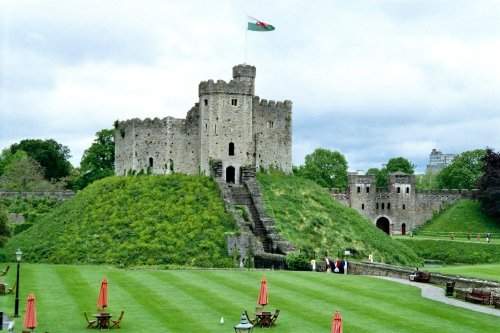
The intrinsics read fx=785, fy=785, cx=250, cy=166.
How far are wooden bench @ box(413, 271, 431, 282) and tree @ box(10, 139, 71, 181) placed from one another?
91.5 metres

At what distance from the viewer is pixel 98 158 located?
117 m

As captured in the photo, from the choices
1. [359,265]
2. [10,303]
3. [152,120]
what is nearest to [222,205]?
[152,120]

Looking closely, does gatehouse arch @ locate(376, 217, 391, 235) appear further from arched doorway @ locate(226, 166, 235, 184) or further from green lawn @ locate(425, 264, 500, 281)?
green lawn @ locate(425, 264, 500, 281)

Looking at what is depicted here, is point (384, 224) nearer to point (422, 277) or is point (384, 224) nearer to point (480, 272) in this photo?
point (480, 272)

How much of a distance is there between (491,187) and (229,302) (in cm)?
7594

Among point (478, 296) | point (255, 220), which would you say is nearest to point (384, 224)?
point (255, 220)

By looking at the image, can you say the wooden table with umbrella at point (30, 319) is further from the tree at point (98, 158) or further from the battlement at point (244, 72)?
the tree at point (98, 158)

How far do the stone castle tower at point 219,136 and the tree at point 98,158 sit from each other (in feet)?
129

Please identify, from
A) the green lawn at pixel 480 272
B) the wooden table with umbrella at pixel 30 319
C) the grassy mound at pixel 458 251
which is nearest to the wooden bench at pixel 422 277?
the green lawn at pixel 480 272

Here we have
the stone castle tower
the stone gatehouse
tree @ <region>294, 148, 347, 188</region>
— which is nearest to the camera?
the stone castle tower

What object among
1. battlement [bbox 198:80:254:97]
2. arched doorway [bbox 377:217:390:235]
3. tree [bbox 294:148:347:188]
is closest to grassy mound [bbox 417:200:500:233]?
arched doorway [bbox 377:217:390:235]

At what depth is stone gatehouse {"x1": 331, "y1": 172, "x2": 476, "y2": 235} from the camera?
11425cm

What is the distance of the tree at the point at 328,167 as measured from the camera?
140750mm

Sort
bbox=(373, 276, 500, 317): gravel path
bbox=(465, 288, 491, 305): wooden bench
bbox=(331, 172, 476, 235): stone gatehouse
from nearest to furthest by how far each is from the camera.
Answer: bbox=(373, 276, 500, 317): gravel path, bbox=(465, 288, 491, 305): wooden bench, bbox=(331, 172, 476, 235): stone gatehouse
